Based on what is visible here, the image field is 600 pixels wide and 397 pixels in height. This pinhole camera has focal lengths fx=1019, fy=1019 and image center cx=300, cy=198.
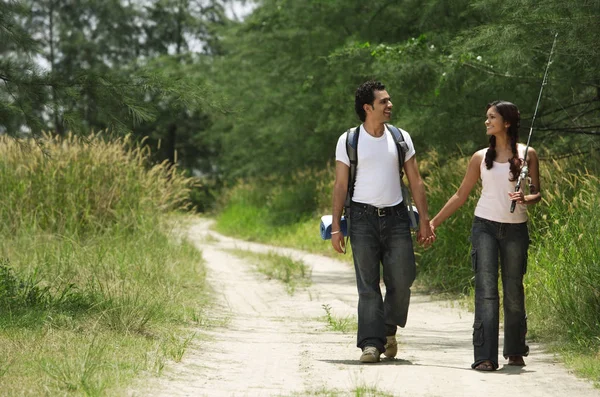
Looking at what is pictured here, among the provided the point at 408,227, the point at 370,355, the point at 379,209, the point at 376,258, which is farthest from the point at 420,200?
the point at 370,355

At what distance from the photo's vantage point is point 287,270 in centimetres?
1479

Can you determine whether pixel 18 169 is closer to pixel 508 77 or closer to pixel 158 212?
pixel 158 212

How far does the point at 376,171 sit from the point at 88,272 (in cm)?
437

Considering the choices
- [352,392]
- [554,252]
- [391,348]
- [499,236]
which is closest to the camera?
[352,392]

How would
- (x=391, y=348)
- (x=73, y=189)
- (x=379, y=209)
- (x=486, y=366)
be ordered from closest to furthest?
1. (x=486, y=366)
2. (x=379, y=209)
3. (x=391, y=348)
4. (x=73, y=189)

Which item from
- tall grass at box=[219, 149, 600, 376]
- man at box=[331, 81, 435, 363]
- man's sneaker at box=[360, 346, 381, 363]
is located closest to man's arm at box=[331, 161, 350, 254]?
man at box=[331, 81, 435, 363]

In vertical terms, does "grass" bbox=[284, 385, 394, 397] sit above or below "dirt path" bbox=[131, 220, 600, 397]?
above

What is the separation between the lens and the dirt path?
6195mm

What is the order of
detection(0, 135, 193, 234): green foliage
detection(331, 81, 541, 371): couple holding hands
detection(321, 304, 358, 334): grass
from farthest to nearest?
1. detection(0, 135, 193, 234): green foliage
2. detection(321, 304, 358, 334): grass
3. detection(331, 81, 541, 371): couple holding hands

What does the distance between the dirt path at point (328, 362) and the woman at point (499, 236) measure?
0.20m

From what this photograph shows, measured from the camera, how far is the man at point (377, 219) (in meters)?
7.32

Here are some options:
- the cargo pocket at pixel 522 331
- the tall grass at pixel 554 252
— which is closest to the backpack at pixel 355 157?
the cargo pocket at pixel 522 331

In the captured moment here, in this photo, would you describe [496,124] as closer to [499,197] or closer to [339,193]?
[499,197]

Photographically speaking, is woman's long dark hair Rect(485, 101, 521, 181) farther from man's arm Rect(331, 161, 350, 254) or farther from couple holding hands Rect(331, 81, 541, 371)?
man's arm Rect(331, 161, 350, 254)
